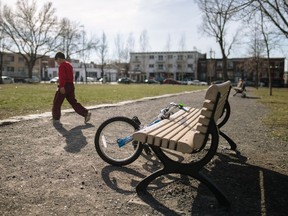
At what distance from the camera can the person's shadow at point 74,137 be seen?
5.19 metres

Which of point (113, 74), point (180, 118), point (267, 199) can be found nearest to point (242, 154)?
point (180, 118)

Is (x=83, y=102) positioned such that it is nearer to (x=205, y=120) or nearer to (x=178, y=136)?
(x=178, y=136)

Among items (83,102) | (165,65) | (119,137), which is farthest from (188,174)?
(165,65)

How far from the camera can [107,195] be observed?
3293 millimetres

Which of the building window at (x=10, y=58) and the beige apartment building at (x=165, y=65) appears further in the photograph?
the beige apartment building at (x=165, y=65)

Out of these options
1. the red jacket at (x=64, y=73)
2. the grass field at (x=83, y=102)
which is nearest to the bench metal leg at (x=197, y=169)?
the grass field at (x=83, y=102)

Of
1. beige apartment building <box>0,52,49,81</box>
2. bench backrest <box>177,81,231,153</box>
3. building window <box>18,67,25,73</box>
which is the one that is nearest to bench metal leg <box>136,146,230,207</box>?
bench backrest <box>177,81,231,153</box>

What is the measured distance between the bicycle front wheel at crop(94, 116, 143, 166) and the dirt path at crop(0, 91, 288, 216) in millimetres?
Result: 125

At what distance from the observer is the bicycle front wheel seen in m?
4.32

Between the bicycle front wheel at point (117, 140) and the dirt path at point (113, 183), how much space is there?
125mm

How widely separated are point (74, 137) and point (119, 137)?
1.77 meters

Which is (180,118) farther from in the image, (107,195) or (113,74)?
(113,74)

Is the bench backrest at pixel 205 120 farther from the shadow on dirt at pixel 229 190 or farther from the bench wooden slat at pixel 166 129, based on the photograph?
the shadow on dirt at pixel 229 190

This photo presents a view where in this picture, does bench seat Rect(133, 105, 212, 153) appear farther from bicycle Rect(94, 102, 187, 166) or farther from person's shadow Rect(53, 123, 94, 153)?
person's shadow Rect(53, 123, 94, 153)
